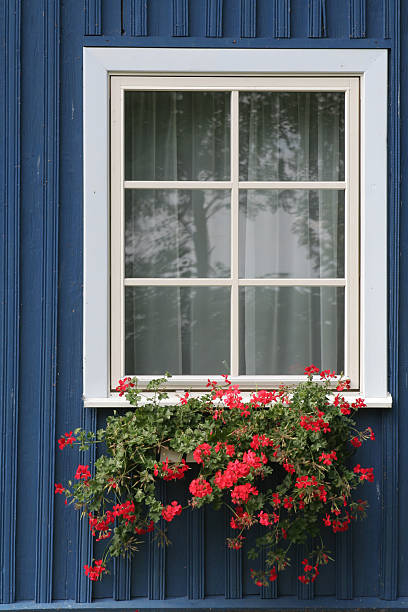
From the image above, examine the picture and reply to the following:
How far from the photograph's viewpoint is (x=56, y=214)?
9.23ft

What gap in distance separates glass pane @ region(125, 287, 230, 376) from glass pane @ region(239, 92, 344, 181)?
64 centimetres

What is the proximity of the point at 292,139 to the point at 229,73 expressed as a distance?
1.42ft

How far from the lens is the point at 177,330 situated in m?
2.89

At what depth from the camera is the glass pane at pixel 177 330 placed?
113 inches

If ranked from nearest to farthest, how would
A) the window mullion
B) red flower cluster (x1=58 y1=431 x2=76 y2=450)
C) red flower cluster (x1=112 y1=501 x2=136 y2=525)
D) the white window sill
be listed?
1. red flower cluster (x1=112 y1=501 x2=136 y2=525)
2. red flower cluster (x1=58 y1=431 x2=76 y2=450)
3. the white window sill
4. the window mullion

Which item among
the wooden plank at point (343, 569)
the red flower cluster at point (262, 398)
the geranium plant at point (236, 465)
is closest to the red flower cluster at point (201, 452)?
the geranium plant at point (236, 465)

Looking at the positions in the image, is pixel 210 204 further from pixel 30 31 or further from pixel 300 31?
pixel 30 31

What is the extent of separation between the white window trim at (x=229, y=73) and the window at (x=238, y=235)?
0.31ft

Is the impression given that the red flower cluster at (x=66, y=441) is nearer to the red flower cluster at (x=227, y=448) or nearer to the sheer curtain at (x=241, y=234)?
the sheer curtain at (x=241, y=234)

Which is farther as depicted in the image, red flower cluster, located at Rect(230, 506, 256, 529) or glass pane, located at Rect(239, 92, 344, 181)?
glass pane, located at Rect(239, 92, 344, 181)

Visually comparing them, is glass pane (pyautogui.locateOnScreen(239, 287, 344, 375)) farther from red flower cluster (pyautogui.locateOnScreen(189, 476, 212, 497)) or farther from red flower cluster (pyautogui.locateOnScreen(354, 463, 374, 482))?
red flower cluster (pyautogui.locateOnScreen(189, 476, 212, 497))

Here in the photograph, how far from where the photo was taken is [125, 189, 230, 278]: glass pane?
2.88m

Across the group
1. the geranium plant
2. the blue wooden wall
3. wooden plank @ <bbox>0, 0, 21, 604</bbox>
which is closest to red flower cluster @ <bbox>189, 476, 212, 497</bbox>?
the geranium plant

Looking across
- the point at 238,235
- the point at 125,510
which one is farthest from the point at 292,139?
the point at 125,510
